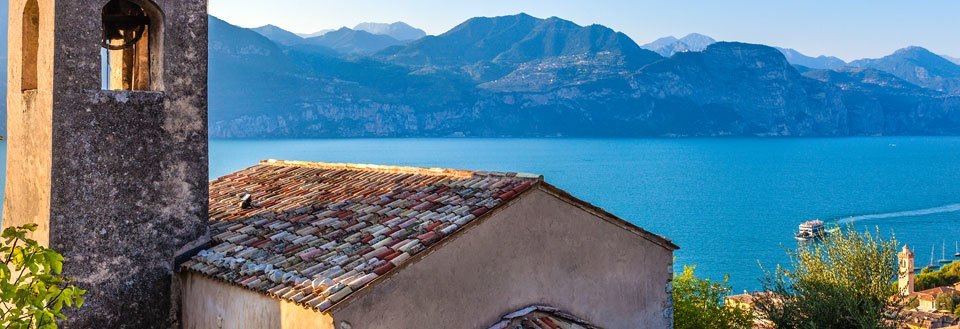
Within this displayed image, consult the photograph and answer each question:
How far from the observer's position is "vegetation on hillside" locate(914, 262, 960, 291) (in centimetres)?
6775

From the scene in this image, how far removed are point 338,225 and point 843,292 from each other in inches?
397

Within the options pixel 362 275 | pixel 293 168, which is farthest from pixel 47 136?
pixel 293 168

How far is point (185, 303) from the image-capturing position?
34.2ft

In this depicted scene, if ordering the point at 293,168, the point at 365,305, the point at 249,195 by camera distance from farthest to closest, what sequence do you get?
the point at 293,168
the point at 249,195
the point at 365,305

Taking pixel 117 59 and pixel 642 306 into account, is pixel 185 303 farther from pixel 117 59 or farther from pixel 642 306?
pixel 642 306

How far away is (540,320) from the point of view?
1017cm

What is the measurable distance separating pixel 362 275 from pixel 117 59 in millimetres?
5989

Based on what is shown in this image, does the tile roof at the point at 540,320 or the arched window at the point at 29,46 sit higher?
the arched window at the point at 29,46

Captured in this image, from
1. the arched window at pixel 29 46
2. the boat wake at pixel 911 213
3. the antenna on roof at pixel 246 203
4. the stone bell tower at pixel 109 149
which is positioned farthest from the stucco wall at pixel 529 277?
the boat wake at pixel 911 213

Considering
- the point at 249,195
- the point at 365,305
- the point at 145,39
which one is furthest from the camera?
the point at 249,195

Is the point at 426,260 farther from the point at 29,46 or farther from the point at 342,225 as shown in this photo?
the point at 29,46

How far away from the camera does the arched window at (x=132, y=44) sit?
10.3 metres

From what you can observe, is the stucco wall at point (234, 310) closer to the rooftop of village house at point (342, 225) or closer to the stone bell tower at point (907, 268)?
the rooftop of village house at point (342, 225)

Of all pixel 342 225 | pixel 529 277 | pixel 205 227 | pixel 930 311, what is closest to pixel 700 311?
pixel 529 277
